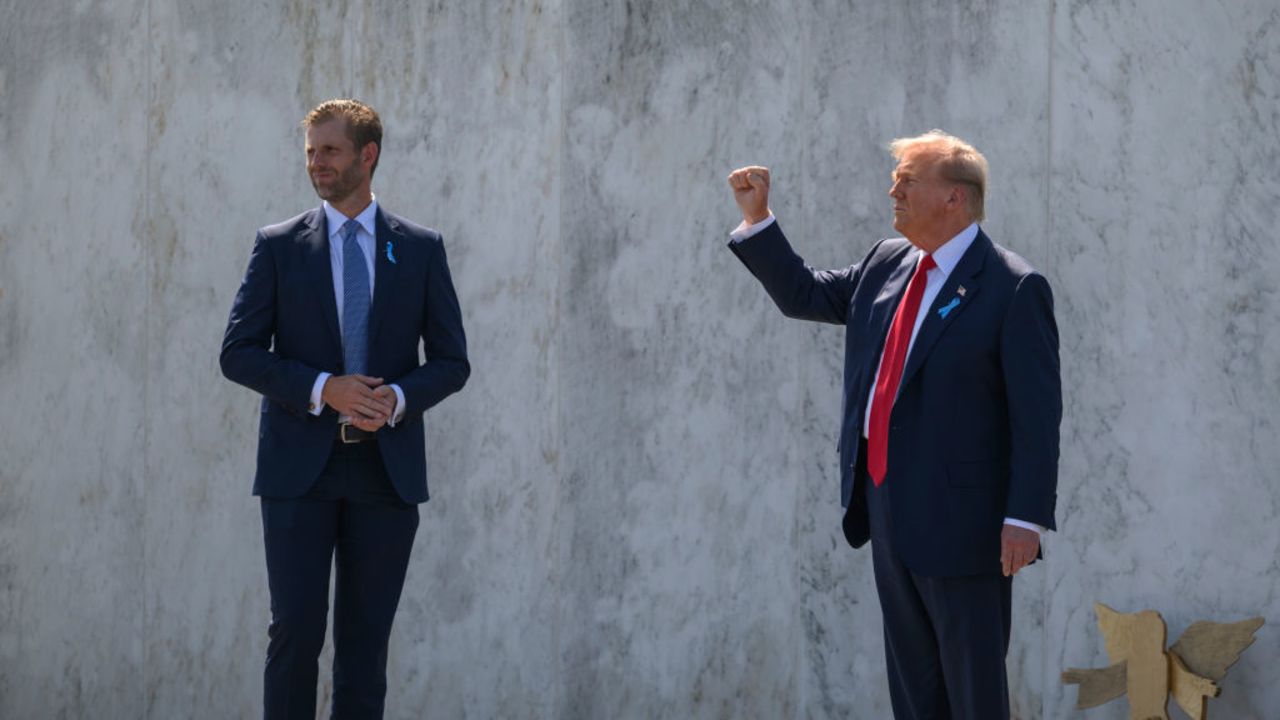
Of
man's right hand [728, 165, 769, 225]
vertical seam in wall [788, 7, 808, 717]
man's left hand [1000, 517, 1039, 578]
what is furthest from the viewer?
vertical seam in wall [788, 7, 808, 717]

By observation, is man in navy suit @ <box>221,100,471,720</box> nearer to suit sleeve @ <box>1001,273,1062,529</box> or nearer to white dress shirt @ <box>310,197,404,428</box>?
white dress shirt @ <box>310,197,404,428</box>

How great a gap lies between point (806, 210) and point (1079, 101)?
3.21ft

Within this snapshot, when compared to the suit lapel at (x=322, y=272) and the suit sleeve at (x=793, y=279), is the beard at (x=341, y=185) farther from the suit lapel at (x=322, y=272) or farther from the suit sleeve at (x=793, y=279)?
the suit sleeve at (x=793, y=279)

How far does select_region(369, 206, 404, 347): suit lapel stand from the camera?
178 inches

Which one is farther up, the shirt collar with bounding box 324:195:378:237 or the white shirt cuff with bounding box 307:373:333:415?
the shirt collar with bounding box 324:195:378:237

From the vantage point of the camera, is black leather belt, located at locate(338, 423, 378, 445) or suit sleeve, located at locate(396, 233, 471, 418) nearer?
black leather belt, located at locate(338, 423, 378, 445)

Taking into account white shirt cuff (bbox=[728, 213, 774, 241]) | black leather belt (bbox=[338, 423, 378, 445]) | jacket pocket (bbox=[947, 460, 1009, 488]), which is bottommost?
jacket pocket (bbox=[947, 460, 1009, 488])

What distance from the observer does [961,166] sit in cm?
422

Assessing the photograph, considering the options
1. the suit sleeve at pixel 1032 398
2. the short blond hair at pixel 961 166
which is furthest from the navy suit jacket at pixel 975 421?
the short blond hair at pixel 961 166

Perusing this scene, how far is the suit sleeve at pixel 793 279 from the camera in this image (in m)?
4.42

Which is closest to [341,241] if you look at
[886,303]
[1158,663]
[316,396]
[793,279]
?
[316,396]

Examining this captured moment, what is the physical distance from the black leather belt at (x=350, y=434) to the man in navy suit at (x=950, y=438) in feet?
4.13

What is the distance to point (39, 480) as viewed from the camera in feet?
21.5

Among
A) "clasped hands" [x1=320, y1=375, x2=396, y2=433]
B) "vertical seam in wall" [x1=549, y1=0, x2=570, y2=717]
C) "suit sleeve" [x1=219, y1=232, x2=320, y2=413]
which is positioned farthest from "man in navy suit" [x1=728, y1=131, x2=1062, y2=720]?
"vertical seam in wall" [x1=549, y1=0, x2=570, y2=717]
